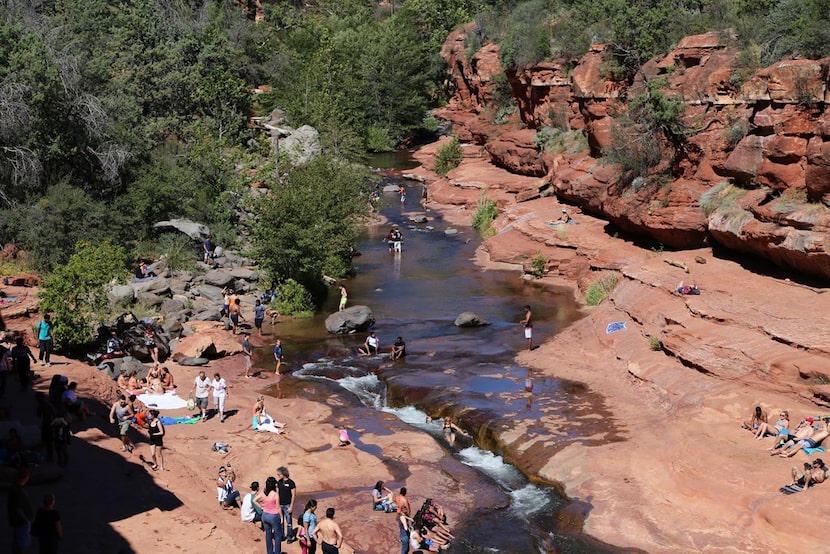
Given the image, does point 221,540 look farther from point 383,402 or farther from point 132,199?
point 132,199

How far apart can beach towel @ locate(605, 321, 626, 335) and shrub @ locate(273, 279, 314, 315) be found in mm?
12539

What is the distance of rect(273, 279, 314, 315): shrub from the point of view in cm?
3703

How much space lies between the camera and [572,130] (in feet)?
177

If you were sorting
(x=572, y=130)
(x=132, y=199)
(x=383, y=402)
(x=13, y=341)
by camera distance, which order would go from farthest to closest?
(x=572, y=130), (x=132, y=199), (x=383, y=402), (x=13, y=341)

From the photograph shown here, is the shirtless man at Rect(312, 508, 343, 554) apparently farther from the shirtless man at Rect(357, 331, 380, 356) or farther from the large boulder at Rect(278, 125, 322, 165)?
the large boulder at Rect(278, 125, 322, 165)

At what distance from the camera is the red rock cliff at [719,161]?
2898cm

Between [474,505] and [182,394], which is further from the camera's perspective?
[182,394]

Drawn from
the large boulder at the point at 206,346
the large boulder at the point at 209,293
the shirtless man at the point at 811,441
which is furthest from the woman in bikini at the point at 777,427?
the large boulder at the point at 209,293

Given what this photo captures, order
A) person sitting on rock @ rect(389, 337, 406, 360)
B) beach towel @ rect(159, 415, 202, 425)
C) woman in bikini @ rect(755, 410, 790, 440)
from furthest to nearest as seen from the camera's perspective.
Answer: person sitting on rock @ rect(389, 337, 406, 360), beach towel @ rect(159, 415, 202, 425), woman in bikini @ rect(755, 410, 790, 440)

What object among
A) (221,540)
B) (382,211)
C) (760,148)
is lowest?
(382,211)

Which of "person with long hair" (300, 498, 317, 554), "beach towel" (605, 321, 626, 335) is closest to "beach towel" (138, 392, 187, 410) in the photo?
"person with long hair" (300, 498, 317, 554)

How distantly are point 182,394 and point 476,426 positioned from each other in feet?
28.7

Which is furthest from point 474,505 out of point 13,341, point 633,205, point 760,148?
point 633,205

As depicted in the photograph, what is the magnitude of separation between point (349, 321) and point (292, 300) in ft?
12.9
